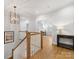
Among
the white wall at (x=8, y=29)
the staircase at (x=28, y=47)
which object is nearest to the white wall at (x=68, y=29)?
the staircase at (x=28, y=47)

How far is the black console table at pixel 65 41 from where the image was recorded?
6.11 metres

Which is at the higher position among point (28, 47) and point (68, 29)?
point (68, 29)

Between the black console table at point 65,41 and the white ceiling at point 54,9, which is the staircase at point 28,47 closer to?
the black console table at point 65,41

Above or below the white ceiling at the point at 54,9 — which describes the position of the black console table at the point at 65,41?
below

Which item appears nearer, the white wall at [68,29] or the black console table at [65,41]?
the black console table at [65,41]

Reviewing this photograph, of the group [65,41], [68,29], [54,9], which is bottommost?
[65,41]

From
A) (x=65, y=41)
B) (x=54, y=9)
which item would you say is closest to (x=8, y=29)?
(x=54, y=9)

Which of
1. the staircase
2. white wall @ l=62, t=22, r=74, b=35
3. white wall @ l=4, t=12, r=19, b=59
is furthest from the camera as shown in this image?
white wall @ l=4, t=12, r=19, b=59

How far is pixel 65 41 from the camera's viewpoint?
675cm

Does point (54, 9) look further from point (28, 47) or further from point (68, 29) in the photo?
point (28, 47)

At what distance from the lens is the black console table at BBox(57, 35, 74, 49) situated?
6109 mm

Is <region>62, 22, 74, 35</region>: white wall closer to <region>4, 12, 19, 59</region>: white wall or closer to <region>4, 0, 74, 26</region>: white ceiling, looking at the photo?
<region>4, 0, 74, 26</region>: white ceiling

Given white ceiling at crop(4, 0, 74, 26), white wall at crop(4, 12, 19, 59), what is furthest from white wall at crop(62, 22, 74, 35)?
white wall at crop(4, 12, 19, 59)

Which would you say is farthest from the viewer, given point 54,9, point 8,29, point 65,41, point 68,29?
point 54,9
